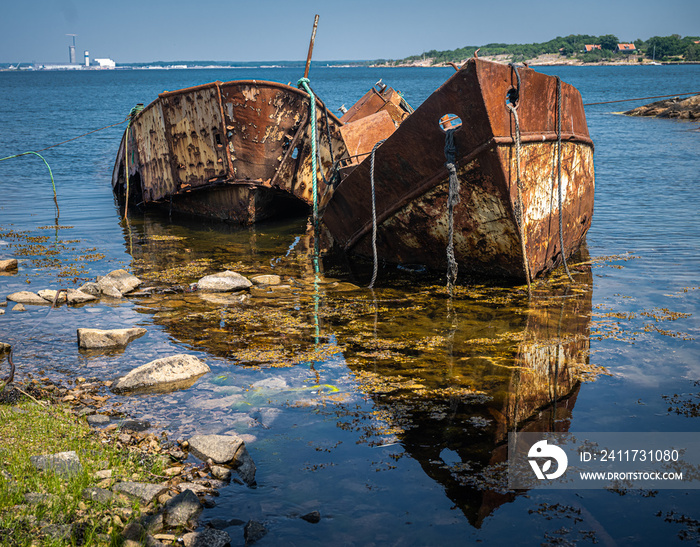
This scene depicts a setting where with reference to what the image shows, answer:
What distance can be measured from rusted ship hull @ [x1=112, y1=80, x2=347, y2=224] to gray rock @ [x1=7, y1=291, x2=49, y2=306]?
4.14 m

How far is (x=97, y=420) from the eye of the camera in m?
3.91

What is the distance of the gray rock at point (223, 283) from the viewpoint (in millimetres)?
6875

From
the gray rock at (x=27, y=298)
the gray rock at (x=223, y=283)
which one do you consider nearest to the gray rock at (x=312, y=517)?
the gray rock at (x=223, y=283)

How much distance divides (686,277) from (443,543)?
18.6 feet

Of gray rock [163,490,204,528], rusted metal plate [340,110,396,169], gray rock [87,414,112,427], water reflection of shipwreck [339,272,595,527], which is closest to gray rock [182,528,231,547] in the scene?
gray rock [163,490,204,528]

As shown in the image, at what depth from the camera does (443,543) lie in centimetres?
287

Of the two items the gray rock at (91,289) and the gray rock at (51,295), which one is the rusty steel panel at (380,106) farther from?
the gray rock at (51,295)

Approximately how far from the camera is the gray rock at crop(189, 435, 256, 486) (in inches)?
133

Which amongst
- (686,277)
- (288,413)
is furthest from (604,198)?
(288,413)

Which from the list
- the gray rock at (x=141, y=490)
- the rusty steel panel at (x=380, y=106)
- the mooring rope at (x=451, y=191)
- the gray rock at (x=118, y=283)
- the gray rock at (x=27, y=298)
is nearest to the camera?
the gray rock at (x=141, y=490)

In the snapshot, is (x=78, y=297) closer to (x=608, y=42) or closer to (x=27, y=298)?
(x=27, y=298)

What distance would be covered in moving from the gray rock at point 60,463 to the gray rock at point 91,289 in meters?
3.74

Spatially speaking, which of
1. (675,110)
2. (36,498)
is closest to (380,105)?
(36,498)

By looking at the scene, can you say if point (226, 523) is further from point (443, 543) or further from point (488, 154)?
point (488, 154)
